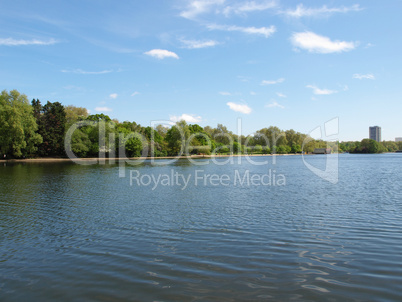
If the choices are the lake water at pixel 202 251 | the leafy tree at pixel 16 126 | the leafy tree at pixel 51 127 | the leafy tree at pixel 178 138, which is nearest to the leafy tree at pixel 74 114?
the leafy tree at pixel 51 127

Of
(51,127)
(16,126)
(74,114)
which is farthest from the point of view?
(74,114)

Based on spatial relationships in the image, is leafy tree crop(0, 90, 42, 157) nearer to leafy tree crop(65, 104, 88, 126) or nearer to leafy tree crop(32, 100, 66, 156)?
leafy tree crop(32, 100, 66, 156)

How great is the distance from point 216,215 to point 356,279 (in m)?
7.27

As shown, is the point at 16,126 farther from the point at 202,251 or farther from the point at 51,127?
the point at 202,251

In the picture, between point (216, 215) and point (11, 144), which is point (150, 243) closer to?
point (216, 215)

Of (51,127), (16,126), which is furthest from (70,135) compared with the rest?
(16,126)

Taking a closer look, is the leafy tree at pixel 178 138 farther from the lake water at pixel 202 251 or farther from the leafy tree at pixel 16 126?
the lake water at pixel 202 251

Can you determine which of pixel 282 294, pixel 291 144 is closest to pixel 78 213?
pixel 282 294

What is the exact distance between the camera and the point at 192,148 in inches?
4377

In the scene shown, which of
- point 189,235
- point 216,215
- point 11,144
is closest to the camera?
point 189,235

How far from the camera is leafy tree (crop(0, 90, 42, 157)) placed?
6069cm

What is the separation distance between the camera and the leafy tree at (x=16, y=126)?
199 feet

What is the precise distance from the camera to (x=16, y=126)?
60344 millimetres

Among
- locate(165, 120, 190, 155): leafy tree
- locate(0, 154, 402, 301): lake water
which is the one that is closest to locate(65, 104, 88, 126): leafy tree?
locate(165, 120, 190, 155): leafy tree
